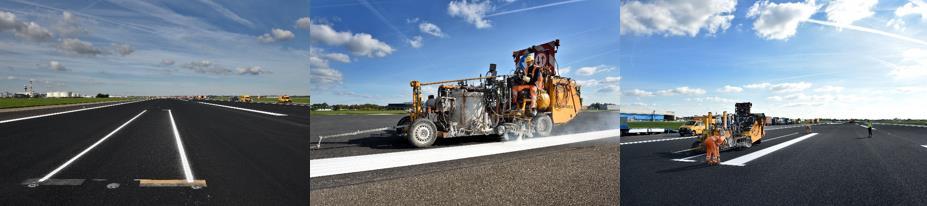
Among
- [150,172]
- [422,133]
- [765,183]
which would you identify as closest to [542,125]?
[422,133]

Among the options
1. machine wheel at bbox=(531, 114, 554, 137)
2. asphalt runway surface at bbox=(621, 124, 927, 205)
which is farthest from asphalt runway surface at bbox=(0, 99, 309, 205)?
asphalt runway surface at bbox=(621, 124, 927, 205)

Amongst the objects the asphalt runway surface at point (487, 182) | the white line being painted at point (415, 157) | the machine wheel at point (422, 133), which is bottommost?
the asphalt runway surface at point (487, 182)

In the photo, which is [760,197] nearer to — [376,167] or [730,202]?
[730,202]

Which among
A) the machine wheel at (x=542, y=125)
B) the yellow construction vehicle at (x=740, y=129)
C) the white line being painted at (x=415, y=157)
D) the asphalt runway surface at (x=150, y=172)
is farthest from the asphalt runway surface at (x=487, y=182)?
the yellow construction vehicle at (x=740, y=129)

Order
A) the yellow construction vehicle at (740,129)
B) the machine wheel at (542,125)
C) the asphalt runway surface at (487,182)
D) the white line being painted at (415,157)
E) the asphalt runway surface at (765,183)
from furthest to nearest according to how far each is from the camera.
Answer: the yellow construction vehicle at (740,129)
the machine wheel at (542,125)
the asphalt runway surface at (765,183)
the white line being painted at (415,157)
the asphalt runway surface at (487,182)

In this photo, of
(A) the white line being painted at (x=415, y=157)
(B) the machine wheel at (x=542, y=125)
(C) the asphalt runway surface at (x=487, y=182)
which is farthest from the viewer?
(B) the machine wheel at (x=542, y=125)

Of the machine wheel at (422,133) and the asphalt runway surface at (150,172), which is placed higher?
the machine wheel at (422,133)

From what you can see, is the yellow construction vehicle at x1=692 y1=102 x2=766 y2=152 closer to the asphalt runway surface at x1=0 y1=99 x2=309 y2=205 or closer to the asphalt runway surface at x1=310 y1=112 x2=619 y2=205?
the asphalt runway surface at x1=310 y1=112 x2=619 y2=205

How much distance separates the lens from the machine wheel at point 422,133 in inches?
261

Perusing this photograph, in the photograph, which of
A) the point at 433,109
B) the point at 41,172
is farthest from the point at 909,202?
the point at 41,172

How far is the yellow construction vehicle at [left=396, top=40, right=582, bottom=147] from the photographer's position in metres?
6.78

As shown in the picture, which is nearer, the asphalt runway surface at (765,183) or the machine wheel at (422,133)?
the asphalt runway surface at (765,183)

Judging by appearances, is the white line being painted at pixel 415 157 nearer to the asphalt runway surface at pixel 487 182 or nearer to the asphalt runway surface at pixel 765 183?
the asphalt runway surface at pixel 487 182

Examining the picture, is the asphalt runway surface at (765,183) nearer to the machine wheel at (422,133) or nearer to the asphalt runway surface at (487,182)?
the asphalt runway surface at (487,182)
